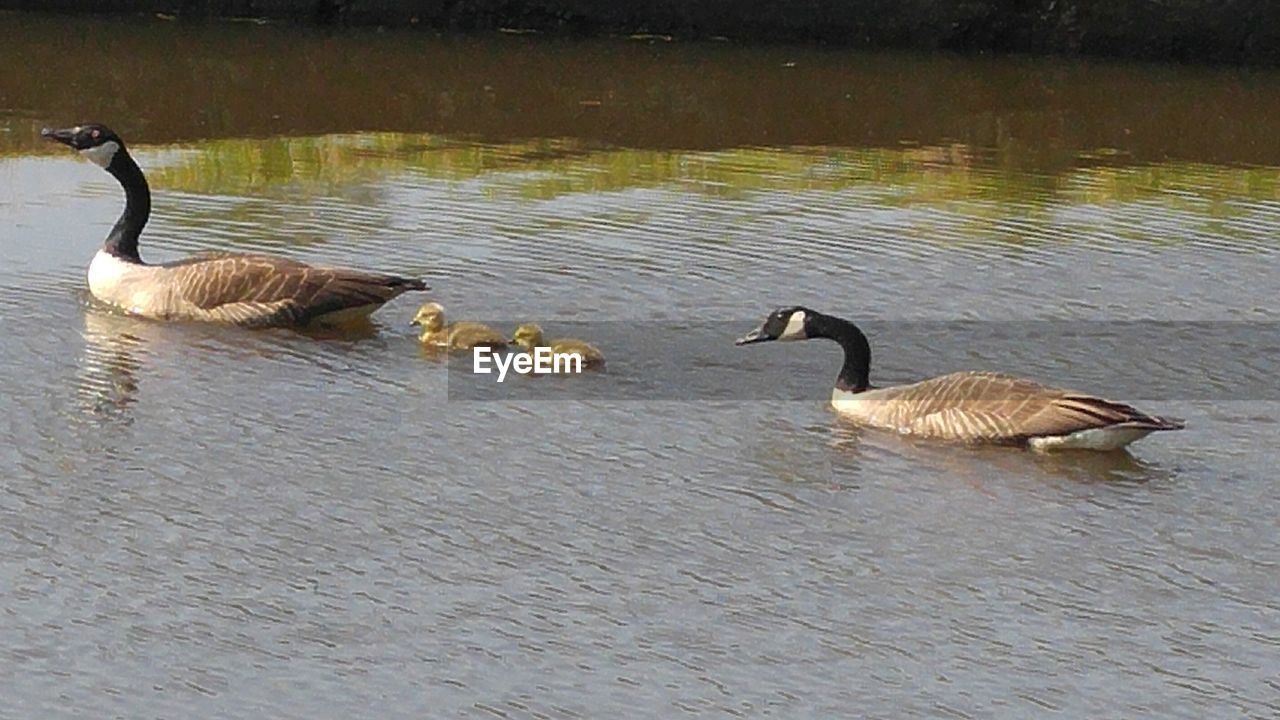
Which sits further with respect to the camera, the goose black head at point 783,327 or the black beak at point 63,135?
the black beak at point 63,135

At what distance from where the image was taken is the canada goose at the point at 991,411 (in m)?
9.82

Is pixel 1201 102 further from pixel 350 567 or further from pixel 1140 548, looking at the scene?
pixel 350 567

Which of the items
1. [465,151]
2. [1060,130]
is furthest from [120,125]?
[1060,130]

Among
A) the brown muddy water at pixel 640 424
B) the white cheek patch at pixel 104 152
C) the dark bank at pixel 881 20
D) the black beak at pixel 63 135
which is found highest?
the dark bank at pixel 881 20

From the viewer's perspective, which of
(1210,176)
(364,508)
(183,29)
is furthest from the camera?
(183,29)

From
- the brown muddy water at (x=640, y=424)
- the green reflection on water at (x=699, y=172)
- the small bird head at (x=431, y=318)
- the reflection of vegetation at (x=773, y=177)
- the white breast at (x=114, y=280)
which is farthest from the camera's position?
the green reflection on water at (x=699, y=172)

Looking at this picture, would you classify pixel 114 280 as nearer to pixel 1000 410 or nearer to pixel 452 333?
pixel 452 333

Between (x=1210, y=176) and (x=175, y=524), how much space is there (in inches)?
359

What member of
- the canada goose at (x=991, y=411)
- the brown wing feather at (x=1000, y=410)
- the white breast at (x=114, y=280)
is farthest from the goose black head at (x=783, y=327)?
the white breast at (x=114, y=280)

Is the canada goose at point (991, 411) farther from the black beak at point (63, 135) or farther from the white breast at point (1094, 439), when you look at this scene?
the black beak at point (63, 135)

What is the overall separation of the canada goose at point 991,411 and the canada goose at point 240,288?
7.92 feet

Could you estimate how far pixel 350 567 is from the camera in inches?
335

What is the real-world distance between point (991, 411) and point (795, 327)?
128 centimetres

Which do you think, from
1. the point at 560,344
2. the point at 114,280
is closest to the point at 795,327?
the point at 560,344
